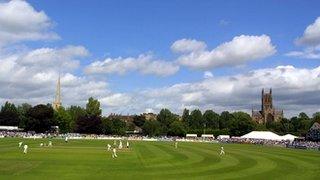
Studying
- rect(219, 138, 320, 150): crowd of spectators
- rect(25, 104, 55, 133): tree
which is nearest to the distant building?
rect(219, 138, 320, 150): crowd of spectators

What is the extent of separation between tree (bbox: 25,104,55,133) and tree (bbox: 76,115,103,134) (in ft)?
34.6

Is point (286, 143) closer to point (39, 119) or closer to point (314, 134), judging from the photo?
point (314, 134)

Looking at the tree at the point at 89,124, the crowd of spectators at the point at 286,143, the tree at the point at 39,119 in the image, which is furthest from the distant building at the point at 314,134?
the tree at the point at 39,119

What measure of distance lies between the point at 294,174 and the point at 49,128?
156144 millimetres

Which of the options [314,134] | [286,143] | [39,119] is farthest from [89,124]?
[286,143]

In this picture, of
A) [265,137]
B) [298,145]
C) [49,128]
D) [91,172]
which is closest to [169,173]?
[91,172]

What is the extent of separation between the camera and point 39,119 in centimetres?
18138

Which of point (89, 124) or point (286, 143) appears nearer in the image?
point (286, 143)

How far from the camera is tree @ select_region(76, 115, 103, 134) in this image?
620ft

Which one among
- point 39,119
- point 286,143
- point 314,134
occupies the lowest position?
point 286,143

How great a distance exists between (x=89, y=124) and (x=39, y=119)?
1840 centimetres

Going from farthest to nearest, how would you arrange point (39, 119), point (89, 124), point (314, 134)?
point (89, 124), point (39, 119), point (314, 134)

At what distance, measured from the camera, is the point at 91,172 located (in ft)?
128

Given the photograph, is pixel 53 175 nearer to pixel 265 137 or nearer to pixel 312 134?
pixel 265 137
